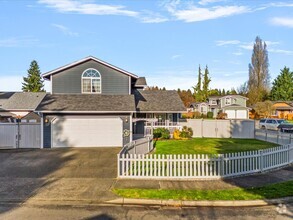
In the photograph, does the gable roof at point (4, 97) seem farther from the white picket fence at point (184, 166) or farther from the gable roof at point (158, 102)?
the white picket fence at point (184, 166)

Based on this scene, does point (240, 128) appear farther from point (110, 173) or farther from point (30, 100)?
point (30, 100)

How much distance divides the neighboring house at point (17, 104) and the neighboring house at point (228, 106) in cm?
Result: 3715

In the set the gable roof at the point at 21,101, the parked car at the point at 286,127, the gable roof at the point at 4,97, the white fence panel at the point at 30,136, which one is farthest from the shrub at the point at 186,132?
the gable roof at the point at 4,97

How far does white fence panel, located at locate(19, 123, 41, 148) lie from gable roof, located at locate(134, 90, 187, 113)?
927 cm

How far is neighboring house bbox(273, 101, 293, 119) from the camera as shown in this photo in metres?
60.2

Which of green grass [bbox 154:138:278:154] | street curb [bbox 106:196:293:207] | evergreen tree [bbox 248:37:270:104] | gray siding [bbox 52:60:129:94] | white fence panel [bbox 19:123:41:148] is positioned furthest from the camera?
evergreen tree [bbox 248:37:270:104]

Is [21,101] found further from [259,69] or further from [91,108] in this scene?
[259,69]

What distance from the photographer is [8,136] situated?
18.9 metres

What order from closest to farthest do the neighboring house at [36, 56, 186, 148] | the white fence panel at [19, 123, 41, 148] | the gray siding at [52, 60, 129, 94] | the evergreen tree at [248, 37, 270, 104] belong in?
the white fence panel at [19, 123, 41, 148] < the neighboring house at [36, 56, 186, 148] < the gray siding at [52, 60, 129, 94] < the evergreen tree at [248, 37, 270, 104]

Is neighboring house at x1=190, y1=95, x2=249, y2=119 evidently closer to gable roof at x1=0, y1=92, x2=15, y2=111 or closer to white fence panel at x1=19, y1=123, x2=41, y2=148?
gable roof at x1=0, y1=92, x2=15, y2=111

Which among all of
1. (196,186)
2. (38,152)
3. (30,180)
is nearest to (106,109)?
(38,152)

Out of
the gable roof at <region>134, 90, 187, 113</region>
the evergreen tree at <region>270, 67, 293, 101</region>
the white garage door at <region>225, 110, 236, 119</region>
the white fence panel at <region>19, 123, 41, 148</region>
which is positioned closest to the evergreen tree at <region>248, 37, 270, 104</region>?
the evergreen tree at <region>270, 67, 293, 101</region>

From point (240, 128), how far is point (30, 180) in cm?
2099

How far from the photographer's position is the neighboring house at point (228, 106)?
55.7 m
